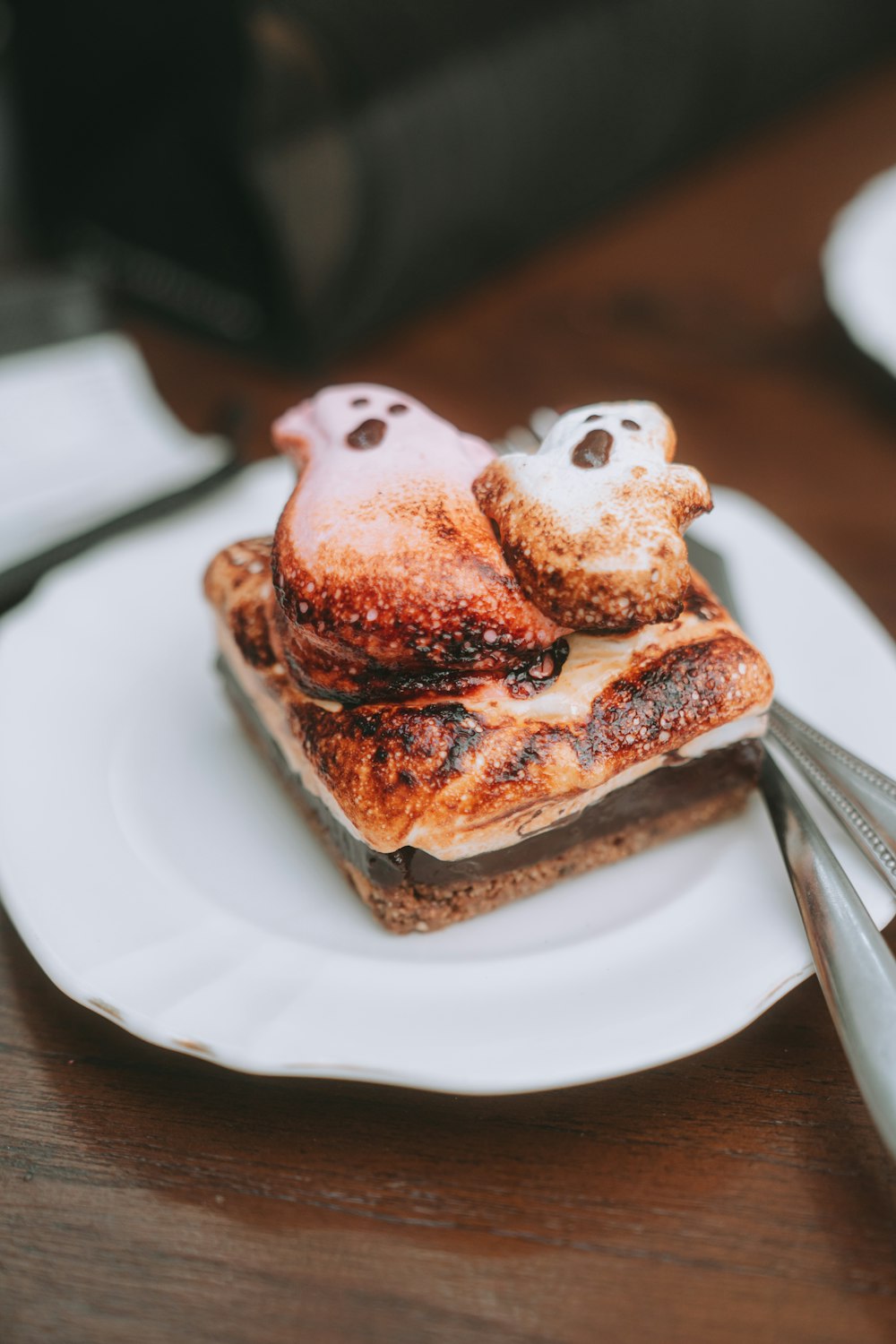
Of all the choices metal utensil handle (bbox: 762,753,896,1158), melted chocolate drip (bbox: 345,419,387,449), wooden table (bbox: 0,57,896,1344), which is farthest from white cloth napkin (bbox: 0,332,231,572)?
metal utensil handle (bbox: 762,753,896,1158)

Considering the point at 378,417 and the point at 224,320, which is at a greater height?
the point at 378,417

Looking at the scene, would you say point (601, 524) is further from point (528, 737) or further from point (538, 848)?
point (538, 848)

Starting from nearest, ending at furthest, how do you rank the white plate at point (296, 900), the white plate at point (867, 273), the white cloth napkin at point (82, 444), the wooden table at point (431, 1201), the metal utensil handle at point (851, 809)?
the wooden table at point (431, 1201), the white plate at point (296, 900), the metal utensil handle at point (851, 809), the white cloth napkin at point (82, 444), the white plate at point (867, 273)

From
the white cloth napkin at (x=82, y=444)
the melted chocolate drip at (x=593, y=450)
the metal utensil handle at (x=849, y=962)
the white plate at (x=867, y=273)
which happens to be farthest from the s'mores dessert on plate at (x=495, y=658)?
the white plate at (x=867, y=273)

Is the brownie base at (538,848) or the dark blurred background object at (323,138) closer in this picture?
the brownie base at (538,848)

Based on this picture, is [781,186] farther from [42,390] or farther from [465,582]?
[465,582]

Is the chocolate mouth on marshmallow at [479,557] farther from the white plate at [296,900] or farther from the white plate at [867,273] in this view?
the white plate at [867,273]

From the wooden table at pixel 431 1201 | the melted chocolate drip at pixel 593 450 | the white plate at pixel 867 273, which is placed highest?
the melted chocolate drip at pixel 593 450

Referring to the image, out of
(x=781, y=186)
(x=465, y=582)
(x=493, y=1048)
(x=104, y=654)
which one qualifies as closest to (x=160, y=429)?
(x=104, y=654)
